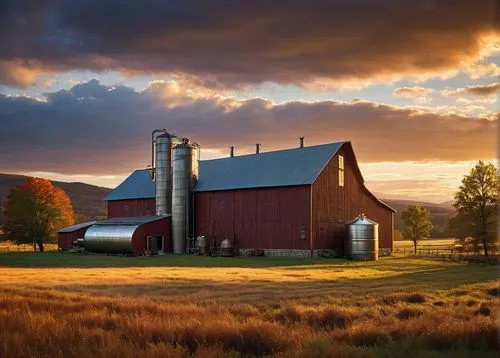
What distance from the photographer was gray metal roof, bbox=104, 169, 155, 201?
68.5 m

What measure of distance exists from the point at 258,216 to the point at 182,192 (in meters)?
9.85

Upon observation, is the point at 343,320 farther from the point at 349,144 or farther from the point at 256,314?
the point at 349,144

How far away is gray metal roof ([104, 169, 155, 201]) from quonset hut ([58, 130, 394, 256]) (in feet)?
8.63

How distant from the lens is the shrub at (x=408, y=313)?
54.0ft

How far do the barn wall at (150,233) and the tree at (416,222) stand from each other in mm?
33653

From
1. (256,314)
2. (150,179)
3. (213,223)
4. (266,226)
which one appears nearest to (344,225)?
(266,226)

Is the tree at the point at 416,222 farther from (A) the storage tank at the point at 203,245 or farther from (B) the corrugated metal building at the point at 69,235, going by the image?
(B) the corrugated metal building at the point at 69,235

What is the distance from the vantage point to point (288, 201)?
51344 millimetres

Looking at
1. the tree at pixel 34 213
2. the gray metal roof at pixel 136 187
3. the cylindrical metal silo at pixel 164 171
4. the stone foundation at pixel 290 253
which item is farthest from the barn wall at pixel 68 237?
the stone foundation at pixel 290 253

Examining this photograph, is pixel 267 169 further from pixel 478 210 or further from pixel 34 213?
pixel 34 213

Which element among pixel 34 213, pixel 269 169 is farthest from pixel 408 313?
pixel 34 213

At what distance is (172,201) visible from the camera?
197 feet

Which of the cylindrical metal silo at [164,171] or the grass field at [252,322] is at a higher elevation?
the cylindrical metal silo at [164,171]

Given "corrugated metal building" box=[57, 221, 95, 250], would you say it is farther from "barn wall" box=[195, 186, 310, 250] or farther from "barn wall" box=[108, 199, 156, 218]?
"barn wall" box=[195, 186, 310, 250]
